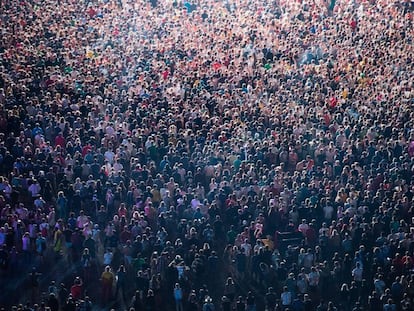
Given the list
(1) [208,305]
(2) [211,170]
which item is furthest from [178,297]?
(2) [211,170]

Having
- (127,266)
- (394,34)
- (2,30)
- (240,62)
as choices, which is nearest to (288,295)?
(127,266)

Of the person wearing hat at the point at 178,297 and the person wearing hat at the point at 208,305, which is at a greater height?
the person wearing hat at the point at 178,297

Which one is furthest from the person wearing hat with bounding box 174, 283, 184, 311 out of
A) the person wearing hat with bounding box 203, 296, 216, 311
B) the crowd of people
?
the person wearing hat with bounding box 203, 296, 216, 311

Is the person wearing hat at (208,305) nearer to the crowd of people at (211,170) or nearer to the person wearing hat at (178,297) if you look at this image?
the crowd of people at (211,170)

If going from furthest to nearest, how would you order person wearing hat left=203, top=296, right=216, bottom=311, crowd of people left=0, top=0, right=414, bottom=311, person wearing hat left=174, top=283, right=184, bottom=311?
1. crowd of people left=0, top=0, right=414, bottom=311
2. person wearing hat left=174, top=283, right=184, bottom=311
3. person wearing hat left=203, top=296, right=216, bottom=311

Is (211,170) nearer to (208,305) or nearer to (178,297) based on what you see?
(178,297)

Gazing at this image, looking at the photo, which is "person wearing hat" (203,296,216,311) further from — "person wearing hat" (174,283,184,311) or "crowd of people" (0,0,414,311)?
"person wearing hat" (174,283,184,311)

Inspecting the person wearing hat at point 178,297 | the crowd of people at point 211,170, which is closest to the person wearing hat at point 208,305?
the crowd of people at point 211,170

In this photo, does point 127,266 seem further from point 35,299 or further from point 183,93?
point 183,93

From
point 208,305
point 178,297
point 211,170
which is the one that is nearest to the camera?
Answer: point 208,305
